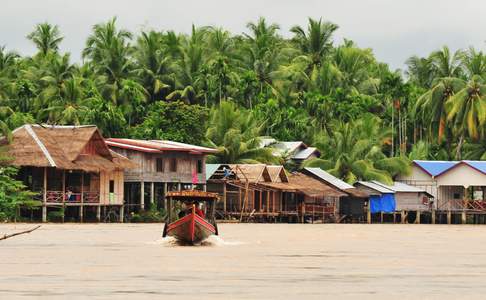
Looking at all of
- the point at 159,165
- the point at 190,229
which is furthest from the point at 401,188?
the point at 190,229

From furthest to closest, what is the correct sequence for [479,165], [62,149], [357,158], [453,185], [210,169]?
[453,185], [357,158], [479,165], [210,169], [62,149]

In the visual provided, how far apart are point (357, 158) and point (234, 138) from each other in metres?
8.15

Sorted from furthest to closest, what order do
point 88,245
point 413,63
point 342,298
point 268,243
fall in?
point 413,63 < point 268,243 < point 88,245 < point 342,298

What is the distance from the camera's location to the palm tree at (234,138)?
2511 inches

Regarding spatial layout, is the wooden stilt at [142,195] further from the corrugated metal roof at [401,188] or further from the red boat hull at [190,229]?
the red boat hull at [190,229]

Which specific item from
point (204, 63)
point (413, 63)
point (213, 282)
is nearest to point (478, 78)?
point (413, 63)

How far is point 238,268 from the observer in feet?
A: 86.7

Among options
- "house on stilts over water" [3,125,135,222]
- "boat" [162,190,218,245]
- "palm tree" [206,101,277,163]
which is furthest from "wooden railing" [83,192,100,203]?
"boat" [162,190,218,245]

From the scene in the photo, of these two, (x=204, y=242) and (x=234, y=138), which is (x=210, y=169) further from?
(x=204, y=242)

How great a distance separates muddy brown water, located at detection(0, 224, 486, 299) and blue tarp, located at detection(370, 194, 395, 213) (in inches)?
954

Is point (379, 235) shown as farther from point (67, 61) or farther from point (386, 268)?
point (67, 61)

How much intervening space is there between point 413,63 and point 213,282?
206 ft

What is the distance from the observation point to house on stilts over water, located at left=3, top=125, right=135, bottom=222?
52.1m

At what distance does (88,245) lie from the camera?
115 feet
